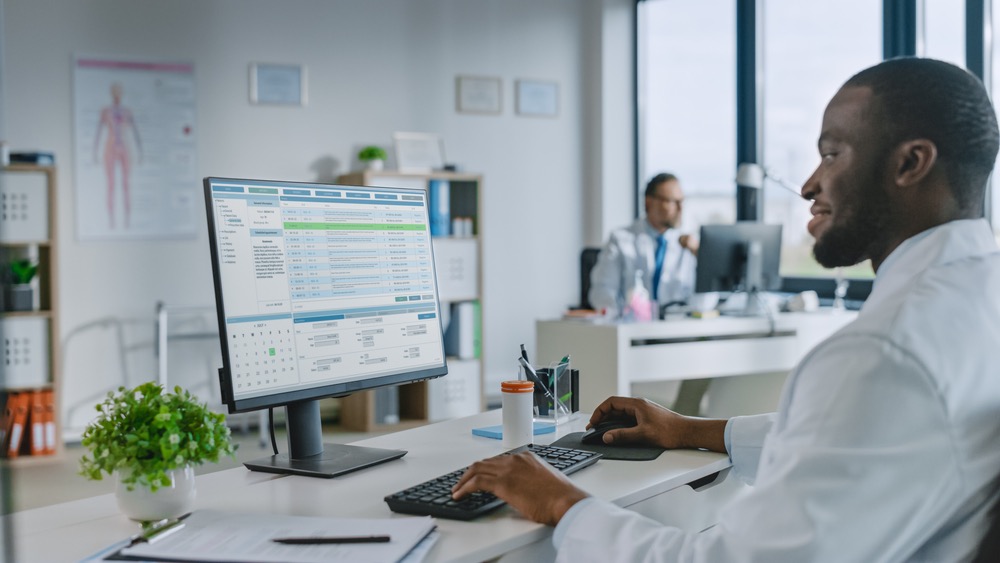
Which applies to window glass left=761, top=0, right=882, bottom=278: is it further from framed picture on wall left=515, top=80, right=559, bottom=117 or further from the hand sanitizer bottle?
framed picture on wall left=515, top=80, right=559, bottom=117

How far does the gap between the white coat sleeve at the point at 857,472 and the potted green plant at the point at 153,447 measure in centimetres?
65

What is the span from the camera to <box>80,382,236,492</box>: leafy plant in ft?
3.91

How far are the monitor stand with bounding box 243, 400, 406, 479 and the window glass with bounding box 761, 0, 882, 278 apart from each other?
13.1 feet

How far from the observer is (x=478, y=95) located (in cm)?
610

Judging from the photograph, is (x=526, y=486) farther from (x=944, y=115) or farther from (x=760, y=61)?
(x=760, y=61)

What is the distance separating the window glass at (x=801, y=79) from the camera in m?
5.08

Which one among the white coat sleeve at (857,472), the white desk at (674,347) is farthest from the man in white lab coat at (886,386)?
the white desk at (674,347)

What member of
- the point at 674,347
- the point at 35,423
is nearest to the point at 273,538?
the point at 674,347

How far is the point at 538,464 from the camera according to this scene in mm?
1266

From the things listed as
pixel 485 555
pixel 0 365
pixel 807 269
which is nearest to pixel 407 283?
pixel 485 555

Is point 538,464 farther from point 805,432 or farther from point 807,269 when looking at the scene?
point 807,269

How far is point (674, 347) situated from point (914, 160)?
3211 millimetres

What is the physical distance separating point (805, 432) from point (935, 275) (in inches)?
9.4

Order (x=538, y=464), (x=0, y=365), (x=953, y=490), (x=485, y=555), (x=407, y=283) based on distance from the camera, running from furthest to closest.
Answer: (x=407, y=283) < (x=538, y=464) < (x=485, y=555) < (x=953, y=490) < (x=0, y=365)
